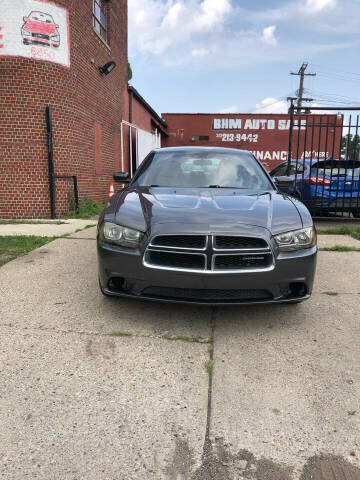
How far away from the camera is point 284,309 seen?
3.23m

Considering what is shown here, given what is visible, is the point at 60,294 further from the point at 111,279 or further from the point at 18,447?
the point at 18,447

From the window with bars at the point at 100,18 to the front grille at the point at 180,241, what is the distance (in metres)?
10.00

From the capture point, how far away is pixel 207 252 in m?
2.54

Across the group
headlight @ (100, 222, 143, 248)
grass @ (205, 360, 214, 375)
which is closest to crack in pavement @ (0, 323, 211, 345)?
grass @ (205, 360, 214, 375)

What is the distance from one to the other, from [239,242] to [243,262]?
14cm

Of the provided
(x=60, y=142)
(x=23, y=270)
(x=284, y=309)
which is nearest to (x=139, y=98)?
(x=60, y=142)

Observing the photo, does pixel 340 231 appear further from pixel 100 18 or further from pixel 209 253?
pixel 100 18

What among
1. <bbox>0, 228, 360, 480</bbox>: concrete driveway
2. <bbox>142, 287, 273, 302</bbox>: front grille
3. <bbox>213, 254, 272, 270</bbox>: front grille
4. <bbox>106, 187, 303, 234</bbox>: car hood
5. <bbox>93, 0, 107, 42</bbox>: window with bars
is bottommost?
<bbox>0, 228, 360, 480</bbox>: concrete driveway

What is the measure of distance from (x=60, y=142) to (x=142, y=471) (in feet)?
26.7

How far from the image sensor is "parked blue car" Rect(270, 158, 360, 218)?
Answer: 7754 millimetres

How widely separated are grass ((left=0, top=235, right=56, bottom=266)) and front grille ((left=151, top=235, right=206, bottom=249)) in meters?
2.74

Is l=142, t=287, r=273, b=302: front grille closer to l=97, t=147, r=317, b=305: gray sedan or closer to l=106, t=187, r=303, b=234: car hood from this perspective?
l=97, t=147, r=317, b=305: gray sedan

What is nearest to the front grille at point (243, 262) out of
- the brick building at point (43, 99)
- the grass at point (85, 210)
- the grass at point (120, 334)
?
the grass at point (120, 334)

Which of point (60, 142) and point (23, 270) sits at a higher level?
point (60, 142)
